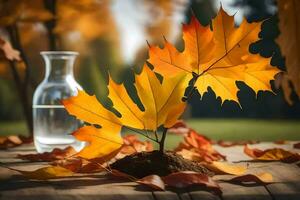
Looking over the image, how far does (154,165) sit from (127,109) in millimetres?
113

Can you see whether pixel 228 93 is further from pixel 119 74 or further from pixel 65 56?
pixel 119 74

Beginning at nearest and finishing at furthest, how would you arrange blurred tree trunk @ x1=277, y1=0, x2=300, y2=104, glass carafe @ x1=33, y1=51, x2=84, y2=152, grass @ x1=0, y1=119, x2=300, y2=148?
blurred tree trunk @ x1=277, y1=0, x2=300, y2=104 < glass carafe @ x1=33, y1=51, x2=84, y2=152 < grass @ x1=0, y1=119, x2=300, y2=148

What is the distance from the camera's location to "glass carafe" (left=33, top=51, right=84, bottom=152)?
135 centimetres

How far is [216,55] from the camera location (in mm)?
787

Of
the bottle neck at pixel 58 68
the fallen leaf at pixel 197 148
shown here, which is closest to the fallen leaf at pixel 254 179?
the fallen leaf at pixel 197 148

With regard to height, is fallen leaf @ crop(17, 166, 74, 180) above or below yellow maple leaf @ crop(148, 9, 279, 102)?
below

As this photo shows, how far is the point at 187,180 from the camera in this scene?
0.71 metres

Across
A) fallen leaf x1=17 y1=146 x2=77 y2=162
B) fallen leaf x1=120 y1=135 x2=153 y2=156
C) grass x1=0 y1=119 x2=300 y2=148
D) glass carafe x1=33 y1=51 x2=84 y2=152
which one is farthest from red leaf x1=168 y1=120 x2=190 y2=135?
grass x1=0 y1=119 x2=300 y2=148

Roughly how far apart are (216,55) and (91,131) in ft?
0.84

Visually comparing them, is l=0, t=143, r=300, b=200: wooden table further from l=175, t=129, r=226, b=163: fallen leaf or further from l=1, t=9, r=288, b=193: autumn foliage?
l=175, t=129, r=226, b=163: fallen leaf

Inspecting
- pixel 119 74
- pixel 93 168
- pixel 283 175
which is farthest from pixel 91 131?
pixel 119 74

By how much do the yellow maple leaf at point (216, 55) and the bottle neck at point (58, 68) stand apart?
0.62 m

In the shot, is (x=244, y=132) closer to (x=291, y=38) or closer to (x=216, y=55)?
(x=291, y=38)

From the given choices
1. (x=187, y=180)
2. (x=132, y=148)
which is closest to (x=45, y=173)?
(x=187, y=180)
